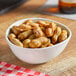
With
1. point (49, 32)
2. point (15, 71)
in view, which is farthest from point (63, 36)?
point (15, 71)

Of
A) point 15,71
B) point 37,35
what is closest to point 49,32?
point 37,35

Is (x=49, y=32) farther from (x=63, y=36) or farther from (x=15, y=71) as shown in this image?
(x=15, y=71)

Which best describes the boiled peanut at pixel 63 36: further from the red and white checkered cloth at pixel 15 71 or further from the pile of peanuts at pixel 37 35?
the red and white checkered cloth at pixel 15 71

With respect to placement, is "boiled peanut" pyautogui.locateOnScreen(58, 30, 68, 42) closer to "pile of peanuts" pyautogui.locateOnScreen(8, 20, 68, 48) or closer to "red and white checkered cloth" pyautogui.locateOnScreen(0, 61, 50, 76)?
"pile of peanuts" pyautogui.locateOnScreen(8, 20, 68, 48)

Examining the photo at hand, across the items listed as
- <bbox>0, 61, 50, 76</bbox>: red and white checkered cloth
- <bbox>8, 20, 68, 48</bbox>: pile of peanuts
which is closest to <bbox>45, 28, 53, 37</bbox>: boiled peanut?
<bbox>8, 20, 68, 48</bbox>: pile of peanuts

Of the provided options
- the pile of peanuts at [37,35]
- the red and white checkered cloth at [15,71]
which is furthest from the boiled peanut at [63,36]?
the red and white checkered cloth at [15,71]

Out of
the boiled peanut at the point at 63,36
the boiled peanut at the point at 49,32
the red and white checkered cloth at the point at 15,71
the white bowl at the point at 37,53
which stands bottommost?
the red and white checkered cloth at the point at 15,71

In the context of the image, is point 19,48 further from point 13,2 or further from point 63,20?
point 13,2

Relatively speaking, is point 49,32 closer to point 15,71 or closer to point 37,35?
point 37,35
